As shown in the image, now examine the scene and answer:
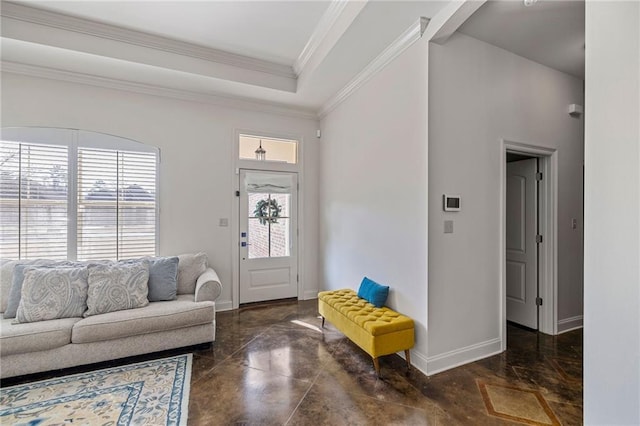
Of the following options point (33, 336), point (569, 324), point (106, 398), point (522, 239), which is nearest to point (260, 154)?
point (33, 336)

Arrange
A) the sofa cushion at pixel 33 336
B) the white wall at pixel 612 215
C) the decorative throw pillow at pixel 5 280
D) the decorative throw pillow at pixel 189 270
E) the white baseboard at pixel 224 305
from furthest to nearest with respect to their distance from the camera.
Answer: the white baseboard at pixel 224 305 < the decorative throw pillow at pixel 189 270 < the decorative throw pillow at pixel 5 280 < the sofa cushion at pixel 33 336 < the white wall at pixel 612 215

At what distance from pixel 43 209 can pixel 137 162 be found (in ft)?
3.53

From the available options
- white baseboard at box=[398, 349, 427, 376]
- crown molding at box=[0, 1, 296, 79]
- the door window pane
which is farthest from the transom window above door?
white baseboard at box=[398, 349, 427, 376]

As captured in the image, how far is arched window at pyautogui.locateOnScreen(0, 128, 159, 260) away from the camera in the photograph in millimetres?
3086

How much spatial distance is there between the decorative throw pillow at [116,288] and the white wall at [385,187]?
233 cm

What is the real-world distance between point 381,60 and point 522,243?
8.80 ft

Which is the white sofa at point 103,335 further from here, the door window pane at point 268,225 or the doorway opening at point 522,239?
the doorway opening at point 522,239

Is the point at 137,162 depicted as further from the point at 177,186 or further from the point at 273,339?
the point at 273,339

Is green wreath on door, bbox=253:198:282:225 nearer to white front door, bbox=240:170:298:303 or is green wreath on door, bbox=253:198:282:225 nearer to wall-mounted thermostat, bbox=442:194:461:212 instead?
white front door, bbox=240:170:298:303

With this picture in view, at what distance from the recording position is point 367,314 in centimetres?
262

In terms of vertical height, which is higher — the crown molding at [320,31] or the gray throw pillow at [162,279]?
the crown molding at [320,31]

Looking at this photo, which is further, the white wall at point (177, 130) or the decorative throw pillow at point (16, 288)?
the white wall at point (177, 130)

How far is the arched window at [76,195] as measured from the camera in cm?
309

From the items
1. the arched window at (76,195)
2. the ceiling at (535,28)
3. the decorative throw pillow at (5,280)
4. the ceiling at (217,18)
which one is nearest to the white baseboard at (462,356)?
the ceiling at (535,28)
